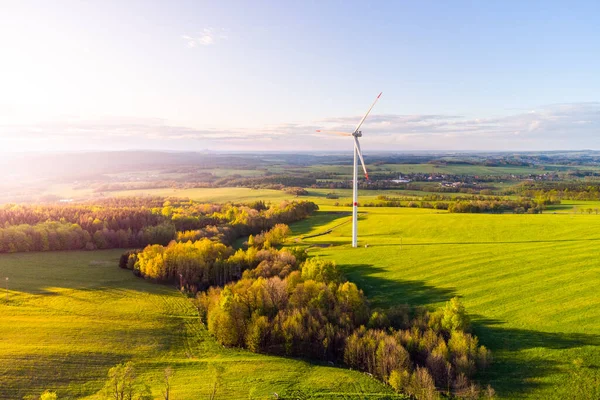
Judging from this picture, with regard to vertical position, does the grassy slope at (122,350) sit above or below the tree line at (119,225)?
below

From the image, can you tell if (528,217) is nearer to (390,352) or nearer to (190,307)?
(390,352)

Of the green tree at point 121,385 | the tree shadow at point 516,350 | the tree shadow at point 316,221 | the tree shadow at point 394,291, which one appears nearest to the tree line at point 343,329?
the tree shadow at point 516,350

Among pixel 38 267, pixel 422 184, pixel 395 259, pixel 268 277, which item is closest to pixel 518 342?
pixel 395 259

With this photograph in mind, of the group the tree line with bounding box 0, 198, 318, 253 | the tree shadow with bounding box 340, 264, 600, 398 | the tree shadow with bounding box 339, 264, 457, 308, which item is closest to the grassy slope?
the tree shadow with bounding box 340, 264, 600, 398

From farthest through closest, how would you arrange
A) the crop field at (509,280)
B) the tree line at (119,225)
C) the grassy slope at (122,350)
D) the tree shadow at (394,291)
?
the tree line at (119,225) → the tree shadow at (394,291) → the grassy slope at (122,350) → the crop field at (509,280)

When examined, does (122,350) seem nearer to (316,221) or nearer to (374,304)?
(374,304)

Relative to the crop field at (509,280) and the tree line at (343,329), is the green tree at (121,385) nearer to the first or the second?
the tree line at (343,329)

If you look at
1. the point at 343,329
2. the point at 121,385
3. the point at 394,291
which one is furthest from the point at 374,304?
the point at 121,385
